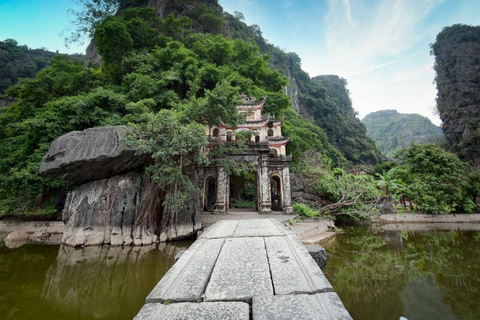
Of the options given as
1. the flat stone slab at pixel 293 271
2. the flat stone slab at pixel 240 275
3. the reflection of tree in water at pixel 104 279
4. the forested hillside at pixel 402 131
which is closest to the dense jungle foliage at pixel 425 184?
the reflection of tree in water at pixel 104 279

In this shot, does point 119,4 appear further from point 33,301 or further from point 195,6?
point 33,301

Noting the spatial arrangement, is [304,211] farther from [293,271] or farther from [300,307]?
[300,307]

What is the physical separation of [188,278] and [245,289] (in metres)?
0.57

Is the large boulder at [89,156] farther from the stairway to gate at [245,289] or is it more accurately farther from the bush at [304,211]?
the bush at [304,211]

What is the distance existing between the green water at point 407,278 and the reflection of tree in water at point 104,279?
395cm

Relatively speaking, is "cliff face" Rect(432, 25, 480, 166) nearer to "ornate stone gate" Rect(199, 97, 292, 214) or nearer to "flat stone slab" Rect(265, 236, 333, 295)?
"ornate stone gate" Rect(199, 97, 292, 214)

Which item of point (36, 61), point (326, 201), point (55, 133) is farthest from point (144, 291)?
point (36, 61)

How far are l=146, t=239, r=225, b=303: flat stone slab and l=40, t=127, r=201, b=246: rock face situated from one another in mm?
6321

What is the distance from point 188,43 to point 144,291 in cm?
2399

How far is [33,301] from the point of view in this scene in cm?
411

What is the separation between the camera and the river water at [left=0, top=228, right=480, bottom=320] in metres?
3.79

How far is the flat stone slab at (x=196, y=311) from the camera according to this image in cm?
143

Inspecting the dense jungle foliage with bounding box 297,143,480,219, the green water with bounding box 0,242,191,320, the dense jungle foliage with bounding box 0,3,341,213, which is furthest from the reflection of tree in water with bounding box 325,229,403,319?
the dense jungle foliage with bounding box 0,3,341,213

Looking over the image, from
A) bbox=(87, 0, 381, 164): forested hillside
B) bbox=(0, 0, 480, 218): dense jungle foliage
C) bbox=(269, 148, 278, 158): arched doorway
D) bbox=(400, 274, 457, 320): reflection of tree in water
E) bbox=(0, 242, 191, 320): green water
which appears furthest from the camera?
bbox=(87, 0, 381, 164): forested hillside
